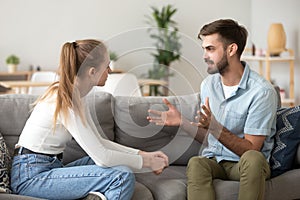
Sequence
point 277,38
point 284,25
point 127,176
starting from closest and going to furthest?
point 127,176 < point 277,38 < point 284,25

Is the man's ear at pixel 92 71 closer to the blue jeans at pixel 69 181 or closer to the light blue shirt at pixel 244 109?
the blue jeans at pixel 69 181

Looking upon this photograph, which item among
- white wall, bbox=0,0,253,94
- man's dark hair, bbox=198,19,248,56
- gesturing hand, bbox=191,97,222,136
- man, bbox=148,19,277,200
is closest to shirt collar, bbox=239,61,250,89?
man, bbox=148,19,277,200

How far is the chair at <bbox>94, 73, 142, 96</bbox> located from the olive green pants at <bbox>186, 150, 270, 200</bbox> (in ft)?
1.90

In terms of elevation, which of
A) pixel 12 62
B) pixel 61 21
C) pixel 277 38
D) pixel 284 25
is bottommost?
pixel 12 62

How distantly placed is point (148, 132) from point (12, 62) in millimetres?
3855

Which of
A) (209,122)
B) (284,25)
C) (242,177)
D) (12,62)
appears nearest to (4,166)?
(209,122)

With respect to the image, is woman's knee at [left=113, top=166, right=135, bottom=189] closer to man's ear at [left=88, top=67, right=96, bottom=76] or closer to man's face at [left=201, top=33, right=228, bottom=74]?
man's ear at [left=88, top=67, right=96, bottom=76]

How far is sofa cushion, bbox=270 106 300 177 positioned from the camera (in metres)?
2.68

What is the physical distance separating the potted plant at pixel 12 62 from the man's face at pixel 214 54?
13.5ft

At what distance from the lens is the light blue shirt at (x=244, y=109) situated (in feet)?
8.52

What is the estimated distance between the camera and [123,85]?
3.00 meters

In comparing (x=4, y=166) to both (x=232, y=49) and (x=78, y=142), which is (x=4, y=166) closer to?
(x=78, y=142)

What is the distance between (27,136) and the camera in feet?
8.04

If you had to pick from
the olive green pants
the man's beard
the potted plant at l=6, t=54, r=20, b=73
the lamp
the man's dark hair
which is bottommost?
the olive green pants
